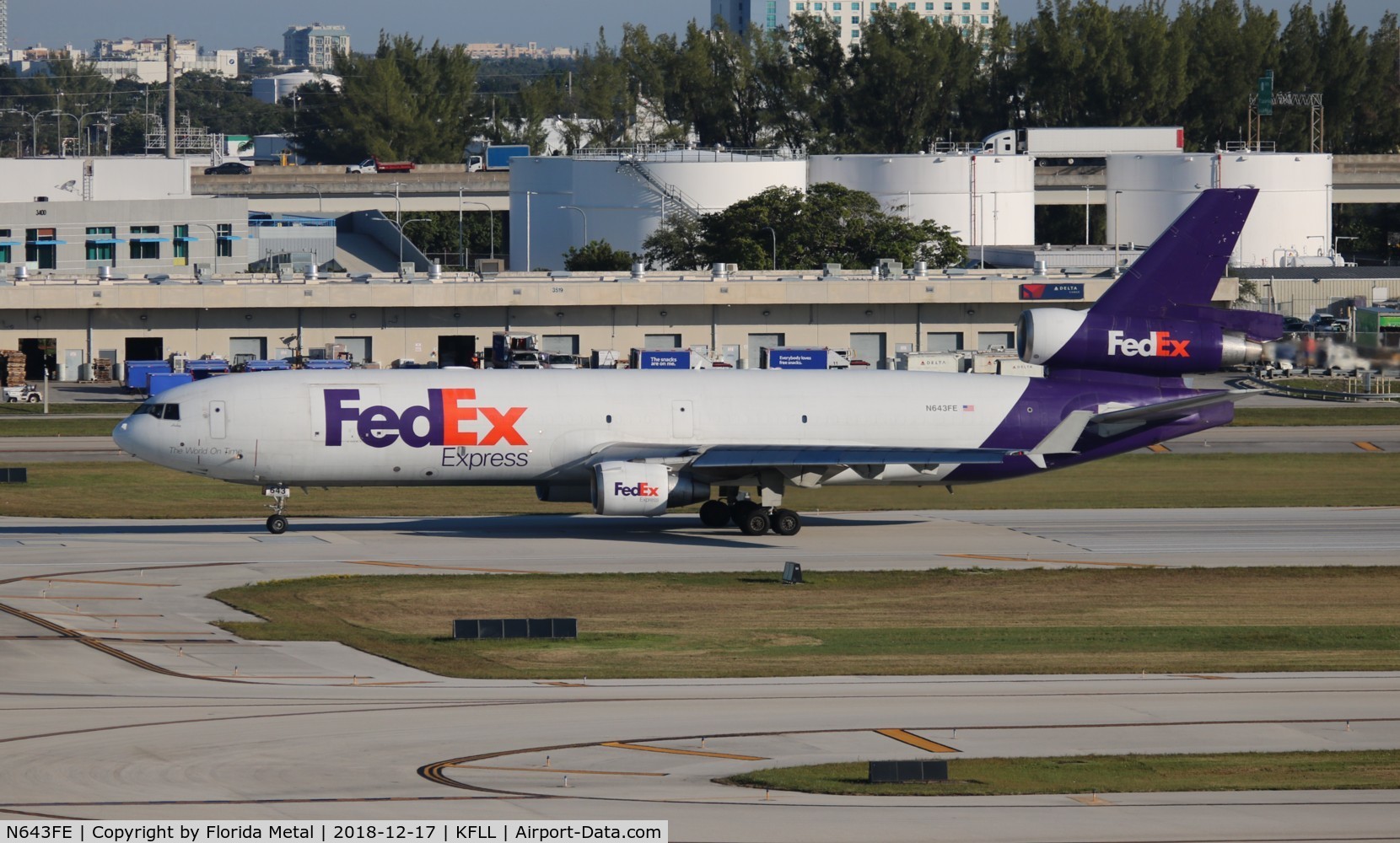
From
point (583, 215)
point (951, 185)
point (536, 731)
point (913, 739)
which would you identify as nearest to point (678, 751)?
point (536, 731)

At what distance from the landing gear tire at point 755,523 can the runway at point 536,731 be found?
10.2 metres

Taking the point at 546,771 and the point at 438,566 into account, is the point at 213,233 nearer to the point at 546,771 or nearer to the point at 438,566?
the point at 438,566

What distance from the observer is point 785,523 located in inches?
2120

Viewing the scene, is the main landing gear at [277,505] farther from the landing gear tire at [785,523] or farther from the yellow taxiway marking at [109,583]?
the landing gear tire at [785,523]

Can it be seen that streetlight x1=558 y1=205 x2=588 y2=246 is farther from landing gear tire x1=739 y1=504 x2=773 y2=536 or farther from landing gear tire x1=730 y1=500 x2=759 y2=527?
landing gear tire x1=739 y1=504 x2=773 y2=536

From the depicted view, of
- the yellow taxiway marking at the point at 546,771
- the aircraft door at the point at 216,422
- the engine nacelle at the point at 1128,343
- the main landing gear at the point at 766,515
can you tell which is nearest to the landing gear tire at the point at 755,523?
the main landing gear at the point at 766,515

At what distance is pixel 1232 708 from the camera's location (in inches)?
1203

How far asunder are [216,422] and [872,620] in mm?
21824

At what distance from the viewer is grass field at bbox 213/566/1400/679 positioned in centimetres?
3531

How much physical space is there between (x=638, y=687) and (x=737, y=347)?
88.0m

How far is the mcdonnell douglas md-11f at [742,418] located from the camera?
50531mm

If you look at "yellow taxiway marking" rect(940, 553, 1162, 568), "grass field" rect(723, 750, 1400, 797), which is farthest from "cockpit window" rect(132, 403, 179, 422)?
"grass field" rect(723, 750, 1400, 797)

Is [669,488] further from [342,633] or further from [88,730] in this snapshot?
[88,730]

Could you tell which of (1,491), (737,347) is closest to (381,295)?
(737,347)
